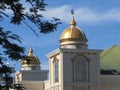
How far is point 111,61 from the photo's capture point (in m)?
52.1

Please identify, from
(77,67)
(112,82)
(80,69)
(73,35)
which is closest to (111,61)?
(112,82)

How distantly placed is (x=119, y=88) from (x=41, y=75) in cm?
1464

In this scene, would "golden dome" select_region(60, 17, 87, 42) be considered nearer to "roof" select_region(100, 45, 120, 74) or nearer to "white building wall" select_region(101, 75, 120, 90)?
"white building wall" select_region(101, 75, 120, 90)

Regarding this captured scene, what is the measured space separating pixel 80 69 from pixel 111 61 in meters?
7.29

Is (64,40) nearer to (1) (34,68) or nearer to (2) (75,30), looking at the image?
(2) (75,30)

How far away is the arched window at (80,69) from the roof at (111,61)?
3217 mm

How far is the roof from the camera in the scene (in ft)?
163

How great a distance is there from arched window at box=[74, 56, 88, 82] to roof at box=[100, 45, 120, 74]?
127 inches

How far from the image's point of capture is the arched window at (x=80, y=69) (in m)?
45.5

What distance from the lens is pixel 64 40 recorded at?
1812 inches

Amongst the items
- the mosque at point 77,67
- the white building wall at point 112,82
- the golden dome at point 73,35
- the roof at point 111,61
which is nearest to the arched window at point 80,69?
the mosque at point 77,67

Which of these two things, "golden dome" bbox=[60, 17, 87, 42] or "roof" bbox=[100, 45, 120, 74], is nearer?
"golden dome" bbox=[60, 17, 87, 42]

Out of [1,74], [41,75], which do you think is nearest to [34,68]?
[41,75]

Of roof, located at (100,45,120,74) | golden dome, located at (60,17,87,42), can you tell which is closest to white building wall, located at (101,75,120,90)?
roof, located at (100,45,120,74)
